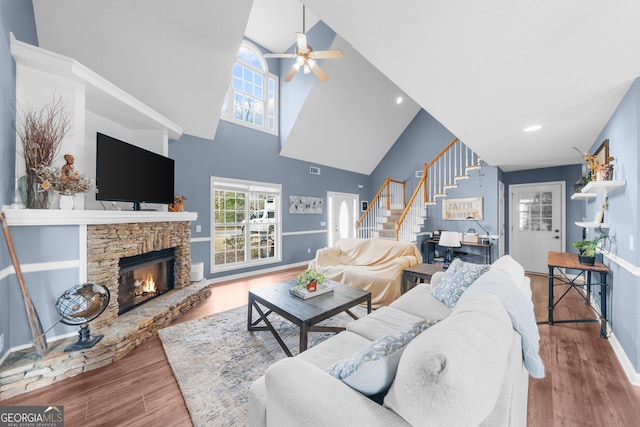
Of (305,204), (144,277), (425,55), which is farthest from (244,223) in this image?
(425,55)

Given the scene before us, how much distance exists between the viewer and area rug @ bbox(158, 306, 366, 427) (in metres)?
1.75

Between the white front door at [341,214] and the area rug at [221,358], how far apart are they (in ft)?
13.4

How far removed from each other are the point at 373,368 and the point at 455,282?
180cm

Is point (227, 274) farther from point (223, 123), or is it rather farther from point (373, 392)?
point (373, 392)

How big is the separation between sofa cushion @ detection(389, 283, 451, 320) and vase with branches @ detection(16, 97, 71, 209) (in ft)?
11.0

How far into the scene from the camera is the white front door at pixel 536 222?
17.6 feet

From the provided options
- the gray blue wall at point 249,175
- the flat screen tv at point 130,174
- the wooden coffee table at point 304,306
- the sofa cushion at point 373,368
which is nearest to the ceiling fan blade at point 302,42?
the gray blue wall at point 249,175

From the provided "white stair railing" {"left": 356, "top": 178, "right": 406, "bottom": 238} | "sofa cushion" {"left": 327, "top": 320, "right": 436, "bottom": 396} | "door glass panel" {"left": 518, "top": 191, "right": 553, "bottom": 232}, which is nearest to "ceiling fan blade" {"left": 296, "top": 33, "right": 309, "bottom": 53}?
"sofa cushion" {"left": 327, "top": 320, "right": 436, "bottom": 396}

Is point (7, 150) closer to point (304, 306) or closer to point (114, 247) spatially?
point (114, 247)

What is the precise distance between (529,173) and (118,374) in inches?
298

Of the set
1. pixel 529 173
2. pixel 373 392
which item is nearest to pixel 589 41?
pixel 373 392

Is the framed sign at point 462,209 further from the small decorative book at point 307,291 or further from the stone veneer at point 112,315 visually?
the stone veneer at point 112,315

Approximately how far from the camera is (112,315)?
2613 millimetres

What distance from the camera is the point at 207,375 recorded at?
2.09 meters
